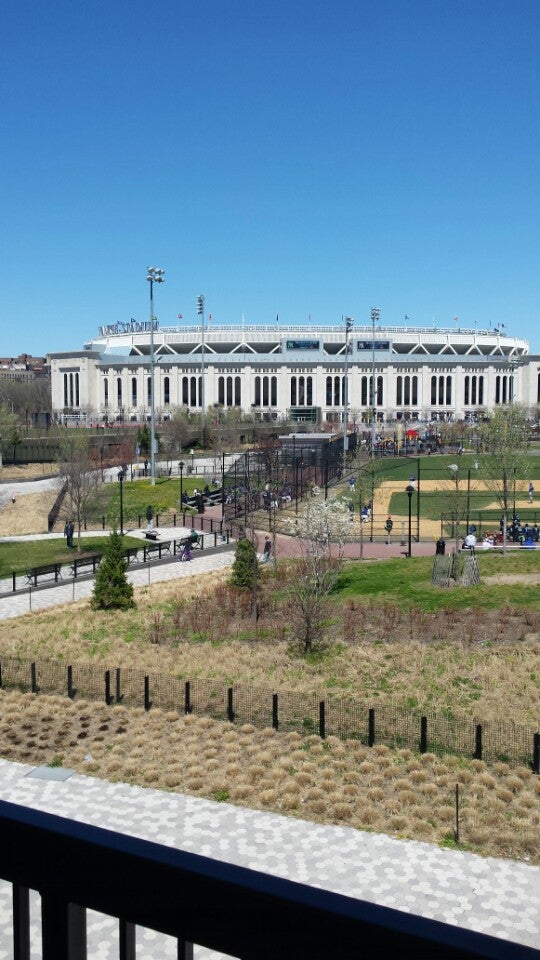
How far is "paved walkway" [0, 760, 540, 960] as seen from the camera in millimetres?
9852

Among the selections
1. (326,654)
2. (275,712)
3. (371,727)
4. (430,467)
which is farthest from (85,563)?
(430,467)

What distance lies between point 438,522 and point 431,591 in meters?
15.3

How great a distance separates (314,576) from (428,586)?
684 centimetres

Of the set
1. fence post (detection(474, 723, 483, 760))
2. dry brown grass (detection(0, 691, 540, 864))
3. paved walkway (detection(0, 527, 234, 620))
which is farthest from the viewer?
paved walkway (detection(0, 527, 234, 620))

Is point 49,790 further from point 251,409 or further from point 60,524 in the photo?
point 251,409

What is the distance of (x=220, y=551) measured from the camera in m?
36.1

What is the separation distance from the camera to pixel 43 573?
3036cm

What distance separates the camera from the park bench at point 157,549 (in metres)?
34.2

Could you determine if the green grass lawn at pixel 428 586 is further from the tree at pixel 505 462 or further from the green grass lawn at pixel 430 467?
the green grass lawn at pixel 430 467

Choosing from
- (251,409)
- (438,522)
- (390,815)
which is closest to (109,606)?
(390,815)

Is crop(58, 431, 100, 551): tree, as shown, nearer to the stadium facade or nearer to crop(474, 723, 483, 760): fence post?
crop(474, 723, 483, 760): fence post

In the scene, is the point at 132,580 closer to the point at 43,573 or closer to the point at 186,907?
the point at 43,573

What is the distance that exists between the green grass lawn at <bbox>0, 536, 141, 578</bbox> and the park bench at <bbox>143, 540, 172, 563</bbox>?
6.79ft

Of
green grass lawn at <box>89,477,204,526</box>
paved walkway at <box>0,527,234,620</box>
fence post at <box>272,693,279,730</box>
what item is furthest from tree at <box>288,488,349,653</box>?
green grass lawn at <box>89,477,204,526</box>
